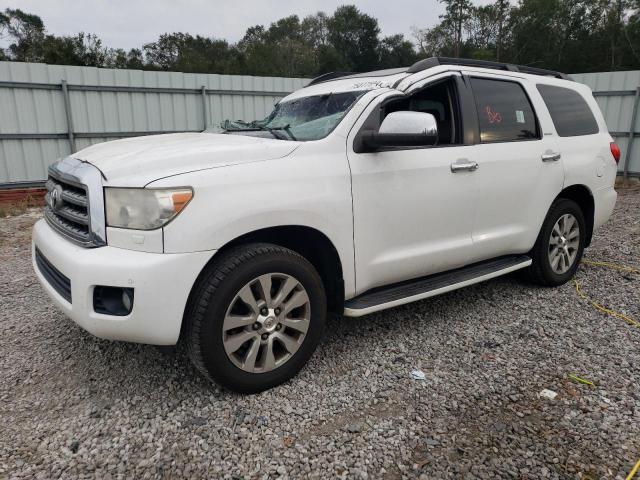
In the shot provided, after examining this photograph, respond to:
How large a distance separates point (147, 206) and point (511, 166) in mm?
2709

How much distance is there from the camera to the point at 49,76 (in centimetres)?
881

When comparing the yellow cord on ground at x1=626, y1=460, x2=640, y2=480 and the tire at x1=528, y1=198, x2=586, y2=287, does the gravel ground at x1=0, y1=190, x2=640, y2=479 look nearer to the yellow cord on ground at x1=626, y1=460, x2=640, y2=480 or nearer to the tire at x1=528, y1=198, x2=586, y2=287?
the yellow cord on ground at x1=626, y1=460, x2=640, y2=480

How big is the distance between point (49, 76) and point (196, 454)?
348 inches

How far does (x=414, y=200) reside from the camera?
10.2 feet

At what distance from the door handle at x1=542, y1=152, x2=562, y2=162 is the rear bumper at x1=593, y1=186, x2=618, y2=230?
71cm

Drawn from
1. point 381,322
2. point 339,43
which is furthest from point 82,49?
point 381,322

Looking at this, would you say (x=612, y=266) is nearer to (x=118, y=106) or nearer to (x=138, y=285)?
(x=138, y=285)

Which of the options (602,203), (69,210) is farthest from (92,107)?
(602,203)

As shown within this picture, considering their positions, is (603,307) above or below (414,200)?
below

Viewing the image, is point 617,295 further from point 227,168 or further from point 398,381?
point 227,168

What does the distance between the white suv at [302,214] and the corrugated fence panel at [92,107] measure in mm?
6462

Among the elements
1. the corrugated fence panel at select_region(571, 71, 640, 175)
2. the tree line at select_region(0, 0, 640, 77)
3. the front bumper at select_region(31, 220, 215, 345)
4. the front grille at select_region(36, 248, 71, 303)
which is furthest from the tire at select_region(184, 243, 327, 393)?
the tree line at select_region(0, 0, 640, 77)

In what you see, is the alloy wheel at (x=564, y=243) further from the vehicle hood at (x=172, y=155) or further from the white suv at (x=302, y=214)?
the vehicle hood at (x=172, y=155)

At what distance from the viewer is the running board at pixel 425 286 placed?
2971 mm
